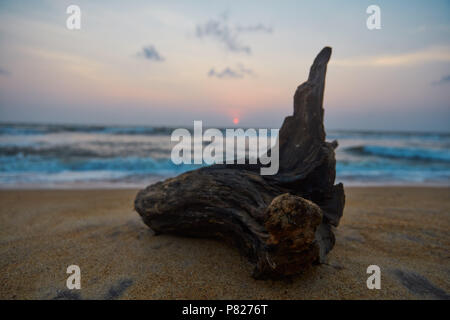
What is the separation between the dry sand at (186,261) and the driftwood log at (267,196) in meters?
0.19

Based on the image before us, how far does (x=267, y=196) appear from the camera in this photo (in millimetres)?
2785

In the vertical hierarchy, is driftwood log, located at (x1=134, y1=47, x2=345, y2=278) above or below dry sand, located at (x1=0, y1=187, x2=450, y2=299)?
above

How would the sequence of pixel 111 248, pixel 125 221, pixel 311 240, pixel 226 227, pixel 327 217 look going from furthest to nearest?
pixel 125 221, pixel 111 248, pixel 327 217, pixel 226 227, pixel 311 240

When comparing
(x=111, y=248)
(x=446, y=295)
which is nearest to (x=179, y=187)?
(x=111, y=248)

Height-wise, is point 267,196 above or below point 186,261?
above

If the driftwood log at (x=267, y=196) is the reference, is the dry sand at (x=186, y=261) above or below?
below

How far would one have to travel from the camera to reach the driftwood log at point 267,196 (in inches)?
85.0

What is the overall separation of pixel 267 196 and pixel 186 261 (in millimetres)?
1112

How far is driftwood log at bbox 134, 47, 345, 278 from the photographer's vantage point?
2160 millimetres

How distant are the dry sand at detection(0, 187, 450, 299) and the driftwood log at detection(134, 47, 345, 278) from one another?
0.63 feet

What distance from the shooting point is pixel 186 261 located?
269cm

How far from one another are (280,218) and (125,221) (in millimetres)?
3082
